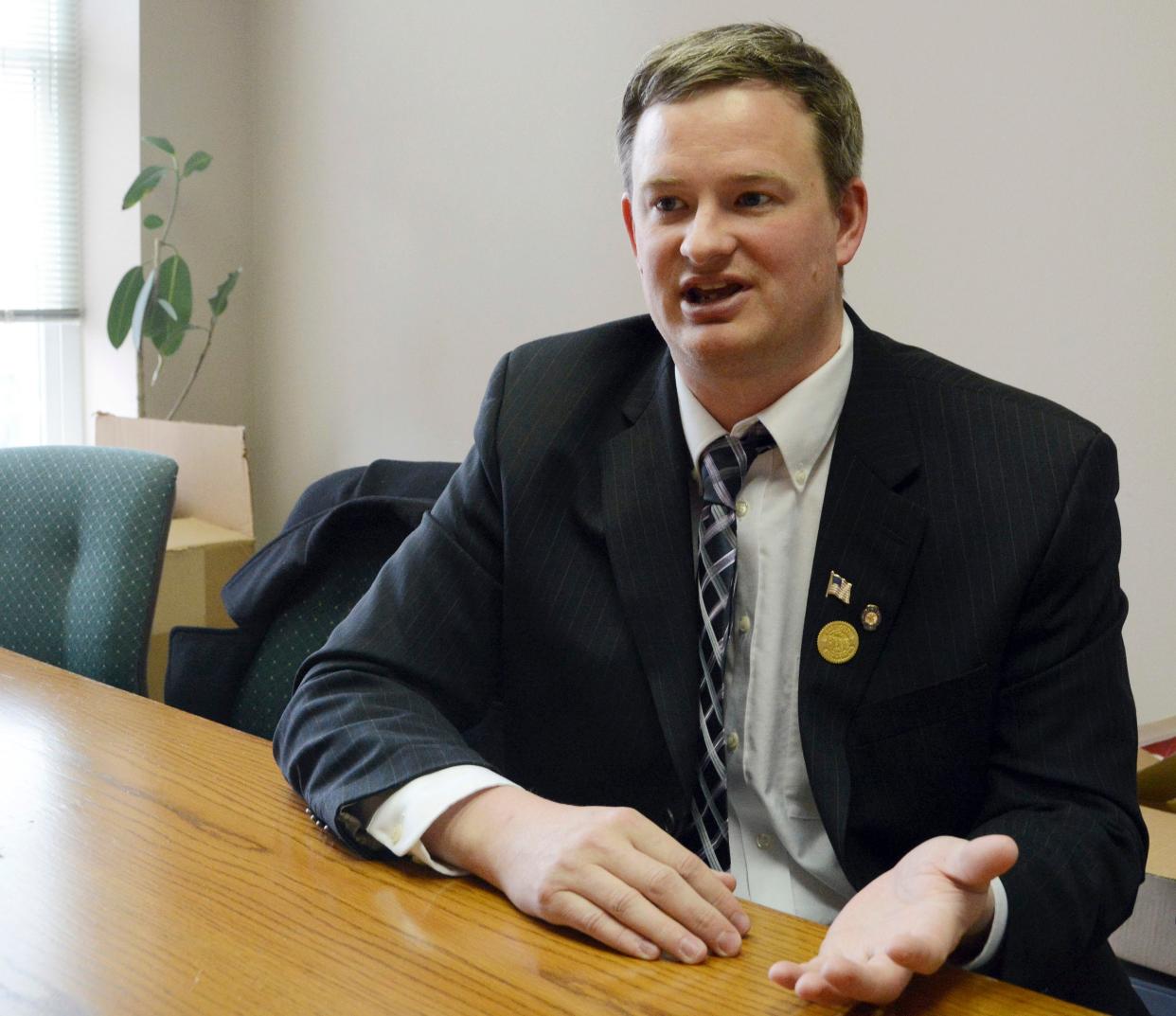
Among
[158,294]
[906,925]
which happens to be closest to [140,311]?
[158,294]

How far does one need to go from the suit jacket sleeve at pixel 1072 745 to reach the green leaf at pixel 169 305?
115 inches

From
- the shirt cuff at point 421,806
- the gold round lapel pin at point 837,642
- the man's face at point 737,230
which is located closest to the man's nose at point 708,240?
the man's face at point 737,230

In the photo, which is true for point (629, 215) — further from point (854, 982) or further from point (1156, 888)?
point (1156, 888)

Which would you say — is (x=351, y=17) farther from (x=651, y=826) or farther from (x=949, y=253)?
(x=651, y=826)

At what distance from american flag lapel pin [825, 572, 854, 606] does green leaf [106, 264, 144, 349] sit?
2971 mm

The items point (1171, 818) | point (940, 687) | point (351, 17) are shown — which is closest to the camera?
point (940, 687)

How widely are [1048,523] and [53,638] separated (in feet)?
5.10

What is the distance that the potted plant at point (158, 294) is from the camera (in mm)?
3627

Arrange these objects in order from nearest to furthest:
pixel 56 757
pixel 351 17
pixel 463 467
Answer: pixel 56 757 < pixel 463 467 < pixel 351 17

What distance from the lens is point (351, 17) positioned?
3.63 metres

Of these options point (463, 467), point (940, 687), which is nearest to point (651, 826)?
point (940, 687)

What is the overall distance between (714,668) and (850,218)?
507 mm

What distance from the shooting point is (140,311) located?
12.0ft

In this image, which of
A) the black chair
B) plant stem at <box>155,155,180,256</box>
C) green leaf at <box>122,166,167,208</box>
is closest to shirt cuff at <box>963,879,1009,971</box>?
the black chair
